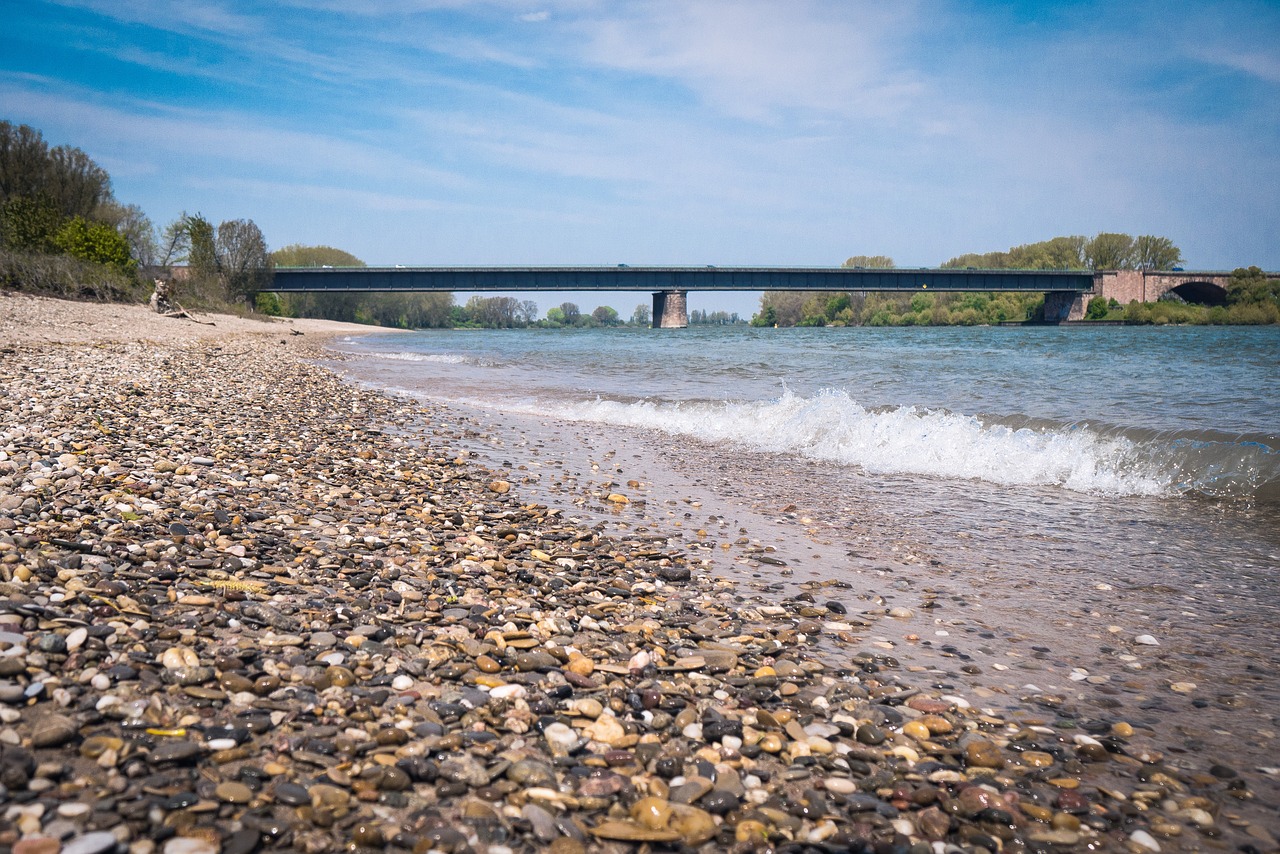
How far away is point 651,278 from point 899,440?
324 feet

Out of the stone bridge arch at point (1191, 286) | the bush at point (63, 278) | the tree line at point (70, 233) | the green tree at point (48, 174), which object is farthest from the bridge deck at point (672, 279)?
the bush at point (63, 278)

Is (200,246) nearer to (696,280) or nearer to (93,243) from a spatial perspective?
(93,243)

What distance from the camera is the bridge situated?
102 meters

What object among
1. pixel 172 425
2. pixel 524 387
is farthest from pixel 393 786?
pixel 524 387

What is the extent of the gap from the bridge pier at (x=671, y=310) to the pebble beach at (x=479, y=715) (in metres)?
113

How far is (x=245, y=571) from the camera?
4.88 meters

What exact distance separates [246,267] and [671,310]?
6053 cm

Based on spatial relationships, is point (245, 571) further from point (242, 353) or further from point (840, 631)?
point (242, 353)

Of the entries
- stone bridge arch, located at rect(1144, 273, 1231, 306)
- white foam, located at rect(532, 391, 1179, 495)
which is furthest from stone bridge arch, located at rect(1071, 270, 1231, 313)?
white foam, located at rect(532, 391, 1179, 495)

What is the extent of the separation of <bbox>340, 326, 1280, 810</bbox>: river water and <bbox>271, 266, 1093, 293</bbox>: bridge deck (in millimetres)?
88014

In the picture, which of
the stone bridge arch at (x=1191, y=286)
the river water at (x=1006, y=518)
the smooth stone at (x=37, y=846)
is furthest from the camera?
the stone bridge arch at (x=1191, y=286)

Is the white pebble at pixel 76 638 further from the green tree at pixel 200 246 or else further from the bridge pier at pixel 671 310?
the bridge pier at pixel 671 310

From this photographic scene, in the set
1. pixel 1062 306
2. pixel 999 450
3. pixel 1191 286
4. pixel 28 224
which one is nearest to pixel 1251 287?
pixel 1191 286

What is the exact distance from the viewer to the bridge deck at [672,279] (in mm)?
101500
